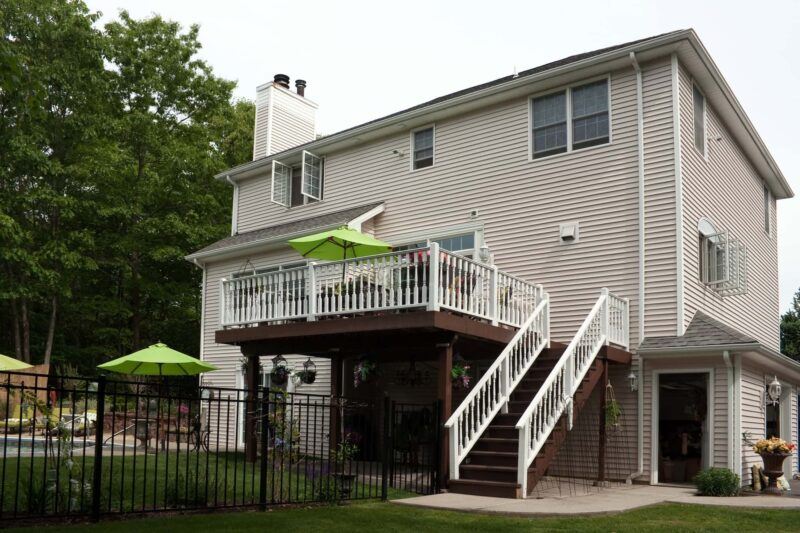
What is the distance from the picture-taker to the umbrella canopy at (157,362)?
14.4 meters

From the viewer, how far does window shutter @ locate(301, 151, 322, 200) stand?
1970cm

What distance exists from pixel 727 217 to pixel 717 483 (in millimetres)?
6929

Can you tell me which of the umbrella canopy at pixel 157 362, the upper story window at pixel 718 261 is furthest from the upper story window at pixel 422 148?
the umbrella canopy at pixel 157 362

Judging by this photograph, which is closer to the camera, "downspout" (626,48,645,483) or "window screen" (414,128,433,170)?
"downspout" (626,48,645,483)

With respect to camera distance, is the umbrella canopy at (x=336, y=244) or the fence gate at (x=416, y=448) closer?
the fence gate at (x=416, y=448)

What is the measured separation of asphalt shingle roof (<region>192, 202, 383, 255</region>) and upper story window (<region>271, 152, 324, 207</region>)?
650 mm

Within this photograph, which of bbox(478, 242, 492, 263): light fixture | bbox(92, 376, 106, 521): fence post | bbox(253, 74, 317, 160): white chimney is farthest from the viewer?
bbox(253, 74, 317, 160): white chimney

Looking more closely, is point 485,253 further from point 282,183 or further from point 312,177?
point 282,183

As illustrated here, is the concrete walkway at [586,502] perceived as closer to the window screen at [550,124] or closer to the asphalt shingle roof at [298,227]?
the window screen at [550,124]

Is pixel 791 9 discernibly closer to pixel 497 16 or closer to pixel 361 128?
pixel 497 16

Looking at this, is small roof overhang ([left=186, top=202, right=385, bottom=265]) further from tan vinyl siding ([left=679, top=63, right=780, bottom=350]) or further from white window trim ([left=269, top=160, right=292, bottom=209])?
tan vinyl siding ([left=679, top=63, right=780, bottom=350])

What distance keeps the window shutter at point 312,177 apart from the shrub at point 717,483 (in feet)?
37.9

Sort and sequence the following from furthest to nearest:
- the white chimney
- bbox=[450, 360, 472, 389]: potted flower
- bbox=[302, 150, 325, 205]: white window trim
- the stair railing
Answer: the white chimney < bbox=[302, 150, 325, 205]: white window trim < bbox=[450, 360, 472, 389]: potted flower < the stair railing

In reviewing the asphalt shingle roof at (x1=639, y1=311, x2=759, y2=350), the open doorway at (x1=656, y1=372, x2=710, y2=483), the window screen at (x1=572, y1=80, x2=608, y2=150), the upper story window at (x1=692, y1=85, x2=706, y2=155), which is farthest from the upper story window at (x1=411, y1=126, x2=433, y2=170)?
the open doorway at (x1=656, y1=372, x2=710, y2=483)
